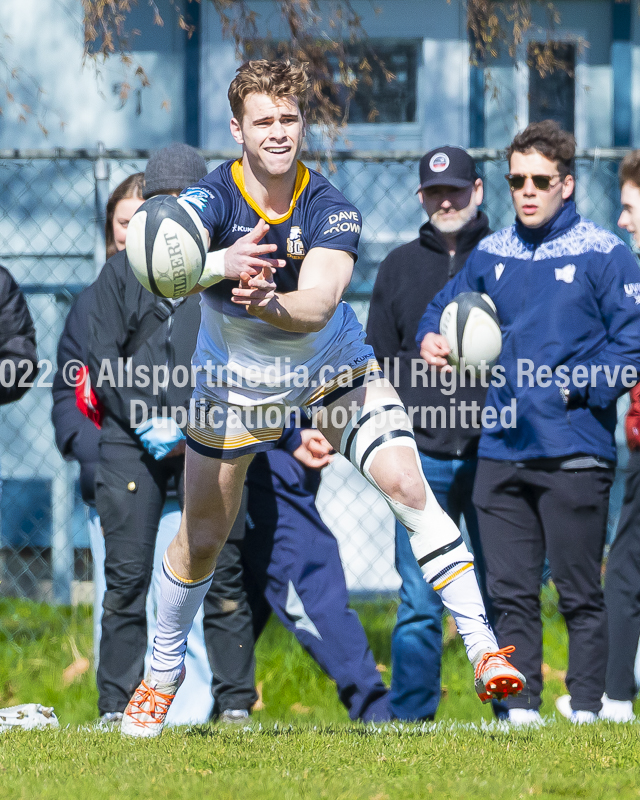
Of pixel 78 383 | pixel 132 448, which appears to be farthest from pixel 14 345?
pixel 132 448

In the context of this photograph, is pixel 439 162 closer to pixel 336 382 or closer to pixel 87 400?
pixel 336 382

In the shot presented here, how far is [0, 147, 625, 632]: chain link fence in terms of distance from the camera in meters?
7.95

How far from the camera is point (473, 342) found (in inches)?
187

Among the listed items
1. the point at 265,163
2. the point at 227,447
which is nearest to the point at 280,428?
the point at 227,447

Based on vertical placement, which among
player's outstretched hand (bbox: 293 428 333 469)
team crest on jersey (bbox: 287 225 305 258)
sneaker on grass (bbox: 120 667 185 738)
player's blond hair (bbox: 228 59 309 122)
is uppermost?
player's blond hair (bbox: 228 59 309 122)

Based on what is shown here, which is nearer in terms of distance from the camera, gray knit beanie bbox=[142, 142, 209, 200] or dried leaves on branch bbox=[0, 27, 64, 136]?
gray knit beanie bbox=[142, 142, 209, 200]

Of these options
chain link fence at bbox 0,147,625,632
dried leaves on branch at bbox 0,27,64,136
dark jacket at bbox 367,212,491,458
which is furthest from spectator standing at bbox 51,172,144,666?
dried leaves on branch at bbox 0,27,64,136

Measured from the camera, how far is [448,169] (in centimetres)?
538

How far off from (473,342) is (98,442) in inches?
76.8

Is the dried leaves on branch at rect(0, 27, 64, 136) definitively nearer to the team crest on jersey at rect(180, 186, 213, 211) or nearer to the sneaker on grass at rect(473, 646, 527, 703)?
the team crest on jersey at rect(180, 186, 213, 211)

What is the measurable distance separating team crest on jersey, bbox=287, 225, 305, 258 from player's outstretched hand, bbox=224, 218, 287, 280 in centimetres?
37

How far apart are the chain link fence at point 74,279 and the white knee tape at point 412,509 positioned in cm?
403

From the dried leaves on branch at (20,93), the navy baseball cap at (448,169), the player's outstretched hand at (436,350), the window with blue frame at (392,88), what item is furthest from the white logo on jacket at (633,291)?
the dried leaves on branch at (20,93)

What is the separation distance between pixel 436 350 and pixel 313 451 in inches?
34.9
